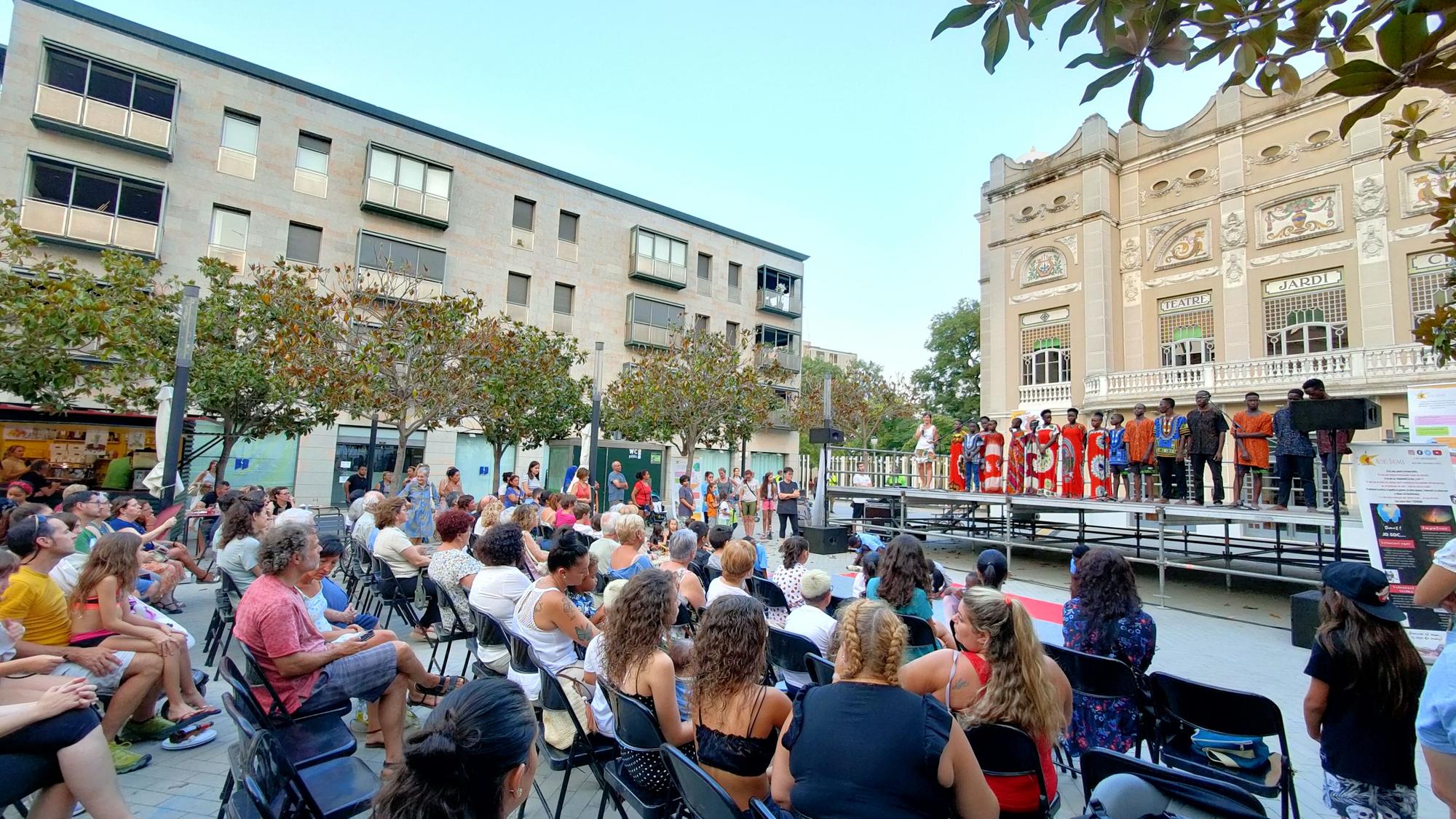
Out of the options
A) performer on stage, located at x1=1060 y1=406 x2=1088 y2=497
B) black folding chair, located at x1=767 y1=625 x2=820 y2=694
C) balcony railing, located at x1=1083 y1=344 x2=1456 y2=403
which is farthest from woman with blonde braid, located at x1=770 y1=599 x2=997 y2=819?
balcony railing, located at x1=1083 y1=344 x2=1456 y2=403

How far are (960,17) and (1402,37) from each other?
1.21 m

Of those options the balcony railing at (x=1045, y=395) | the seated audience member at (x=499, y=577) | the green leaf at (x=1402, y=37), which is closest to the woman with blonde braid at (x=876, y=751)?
the green leaf at (x=1402, y=37)

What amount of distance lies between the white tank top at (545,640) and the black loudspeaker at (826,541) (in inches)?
424

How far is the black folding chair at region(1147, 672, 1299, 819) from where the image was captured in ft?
10.0

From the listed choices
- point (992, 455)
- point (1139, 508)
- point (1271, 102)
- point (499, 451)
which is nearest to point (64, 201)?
point (499, 451)

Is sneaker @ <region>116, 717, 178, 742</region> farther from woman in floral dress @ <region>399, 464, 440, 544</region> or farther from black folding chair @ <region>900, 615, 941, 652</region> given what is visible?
woman in floral dress @ <region>399, 464, 440, 544</region>

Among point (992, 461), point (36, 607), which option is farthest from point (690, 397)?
point (36, 607)

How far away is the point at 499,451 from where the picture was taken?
21094mm

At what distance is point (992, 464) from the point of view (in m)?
12.6

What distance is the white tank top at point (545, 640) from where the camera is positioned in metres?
3.91

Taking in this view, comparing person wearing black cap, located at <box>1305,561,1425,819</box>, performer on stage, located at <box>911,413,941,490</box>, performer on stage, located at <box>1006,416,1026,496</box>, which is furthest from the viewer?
performer on stage, located at <box>911,413,941,490</box>

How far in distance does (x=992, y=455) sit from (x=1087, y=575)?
940 centimetres

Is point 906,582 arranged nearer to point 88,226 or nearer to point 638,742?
point 638,742

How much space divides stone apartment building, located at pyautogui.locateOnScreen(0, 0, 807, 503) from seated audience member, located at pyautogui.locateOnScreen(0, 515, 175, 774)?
56.3 feet
